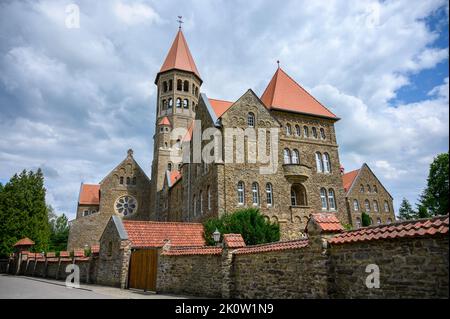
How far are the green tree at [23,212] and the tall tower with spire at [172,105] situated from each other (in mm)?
14182

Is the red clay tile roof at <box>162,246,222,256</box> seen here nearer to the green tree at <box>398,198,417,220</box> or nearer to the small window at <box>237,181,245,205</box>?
the small window at <box>237,181,245,205</box>

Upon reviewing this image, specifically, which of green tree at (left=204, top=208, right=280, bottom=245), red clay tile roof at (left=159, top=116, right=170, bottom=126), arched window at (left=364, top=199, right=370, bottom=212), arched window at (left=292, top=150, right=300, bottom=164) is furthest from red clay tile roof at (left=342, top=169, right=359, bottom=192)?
green tree at (left=204, top=208, right=280, bottom=245)

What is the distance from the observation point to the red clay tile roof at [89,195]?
49.5 metres

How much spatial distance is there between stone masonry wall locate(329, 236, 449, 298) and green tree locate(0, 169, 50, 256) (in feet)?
115

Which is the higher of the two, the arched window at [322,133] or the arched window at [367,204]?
the arched window at [322,133]

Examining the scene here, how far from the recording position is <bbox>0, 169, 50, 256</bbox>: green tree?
3284 cm

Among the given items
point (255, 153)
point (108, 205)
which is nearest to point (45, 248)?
point (108, 205)

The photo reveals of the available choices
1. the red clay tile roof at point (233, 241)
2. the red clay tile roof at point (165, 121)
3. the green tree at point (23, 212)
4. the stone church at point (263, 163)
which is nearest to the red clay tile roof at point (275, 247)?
the red clay tile roof at point (233, 241)

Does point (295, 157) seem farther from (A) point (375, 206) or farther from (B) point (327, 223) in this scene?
(A) point (375, 206)

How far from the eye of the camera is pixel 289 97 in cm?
2912

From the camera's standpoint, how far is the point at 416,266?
6.27 m

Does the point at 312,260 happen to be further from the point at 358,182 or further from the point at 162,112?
the point at 162,112

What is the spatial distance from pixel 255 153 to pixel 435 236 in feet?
60.4

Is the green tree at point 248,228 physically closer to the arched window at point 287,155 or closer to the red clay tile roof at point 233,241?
the red clay tile roof at point 233,241
